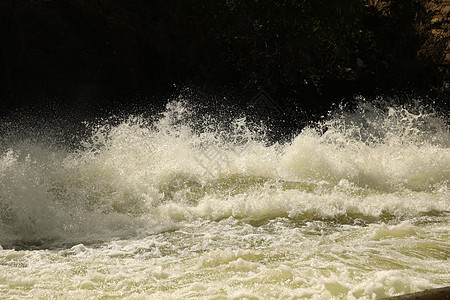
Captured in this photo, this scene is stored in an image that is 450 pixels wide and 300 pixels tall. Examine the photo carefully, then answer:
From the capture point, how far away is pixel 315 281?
271 centimetres

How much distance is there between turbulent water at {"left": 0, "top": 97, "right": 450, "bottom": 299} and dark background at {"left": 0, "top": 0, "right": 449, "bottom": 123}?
2387 millimetres

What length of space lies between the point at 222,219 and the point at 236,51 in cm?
591

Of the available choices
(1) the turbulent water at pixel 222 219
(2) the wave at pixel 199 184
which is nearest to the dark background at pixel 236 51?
(1) the turbulent water at pixel 222 219

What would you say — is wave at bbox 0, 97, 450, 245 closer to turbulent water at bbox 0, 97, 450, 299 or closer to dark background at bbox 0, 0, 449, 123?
turbulent water at bbox 0, 97, 450, 299

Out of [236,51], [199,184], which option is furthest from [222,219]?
Answer: [236,51]

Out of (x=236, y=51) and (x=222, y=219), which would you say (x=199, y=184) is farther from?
(x=236, y=51)

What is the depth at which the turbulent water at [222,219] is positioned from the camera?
277 centimetres

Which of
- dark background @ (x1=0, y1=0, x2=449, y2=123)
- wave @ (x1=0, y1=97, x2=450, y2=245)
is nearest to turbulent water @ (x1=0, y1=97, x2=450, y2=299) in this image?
wave @ (x1=0, y1=97, x2=450, y2=245)

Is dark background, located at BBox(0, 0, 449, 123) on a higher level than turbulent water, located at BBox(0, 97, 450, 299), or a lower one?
higher

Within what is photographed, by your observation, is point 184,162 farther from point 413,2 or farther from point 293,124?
point 413,2

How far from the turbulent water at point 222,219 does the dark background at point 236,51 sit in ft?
7.83

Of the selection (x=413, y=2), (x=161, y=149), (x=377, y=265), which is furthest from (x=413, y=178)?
(x=413, y=2)

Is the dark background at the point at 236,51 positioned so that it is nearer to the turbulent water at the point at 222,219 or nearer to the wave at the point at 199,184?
the turbulent water at the point at 222,219

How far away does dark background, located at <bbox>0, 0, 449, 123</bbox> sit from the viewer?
29.0 feet
